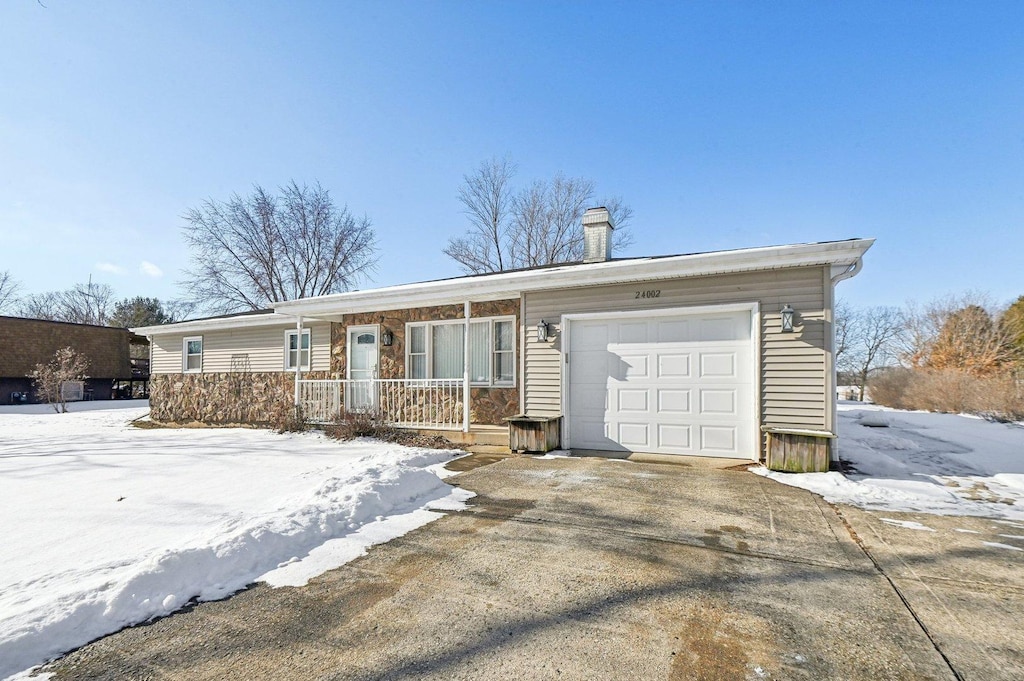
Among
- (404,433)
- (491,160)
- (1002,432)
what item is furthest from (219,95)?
(1002,432)

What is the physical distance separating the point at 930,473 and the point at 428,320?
7883 millimetres

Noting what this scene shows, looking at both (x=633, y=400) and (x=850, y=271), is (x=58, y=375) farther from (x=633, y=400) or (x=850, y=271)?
(x=850, y=271)

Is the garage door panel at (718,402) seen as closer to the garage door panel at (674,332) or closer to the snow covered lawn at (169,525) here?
the garage door panel at (674,332)

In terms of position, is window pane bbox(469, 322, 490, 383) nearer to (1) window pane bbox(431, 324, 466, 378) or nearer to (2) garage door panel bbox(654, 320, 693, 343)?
(1) window pane bbox(431, 324, 466, 378)

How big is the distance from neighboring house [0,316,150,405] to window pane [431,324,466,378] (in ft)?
71.0

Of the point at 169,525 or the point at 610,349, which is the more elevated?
the point at 610,349

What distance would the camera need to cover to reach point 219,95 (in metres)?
9.53

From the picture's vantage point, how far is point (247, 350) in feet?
39.3

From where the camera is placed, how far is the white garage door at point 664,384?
598 centimetres

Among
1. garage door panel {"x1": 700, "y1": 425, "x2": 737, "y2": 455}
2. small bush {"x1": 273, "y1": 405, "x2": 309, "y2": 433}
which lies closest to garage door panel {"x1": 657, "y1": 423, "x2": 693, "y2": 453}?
garage door panel {"x1": 700, "y1": 425, "x2": 737, "y2": 455}

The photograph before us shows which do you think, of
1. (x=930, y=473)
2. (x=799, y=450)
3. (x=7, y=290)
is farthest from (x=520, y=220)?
(x=7, y=290)

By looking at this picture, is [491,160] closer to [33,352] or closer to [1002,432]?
[1002,432]

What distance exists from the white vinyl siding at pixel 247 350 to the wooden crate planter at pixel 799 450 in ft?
29.5

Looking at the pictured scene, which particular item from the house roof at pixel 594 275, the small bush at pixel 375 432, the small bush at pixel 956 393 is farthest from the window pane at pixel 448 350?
the small bush at pixel 956 393
